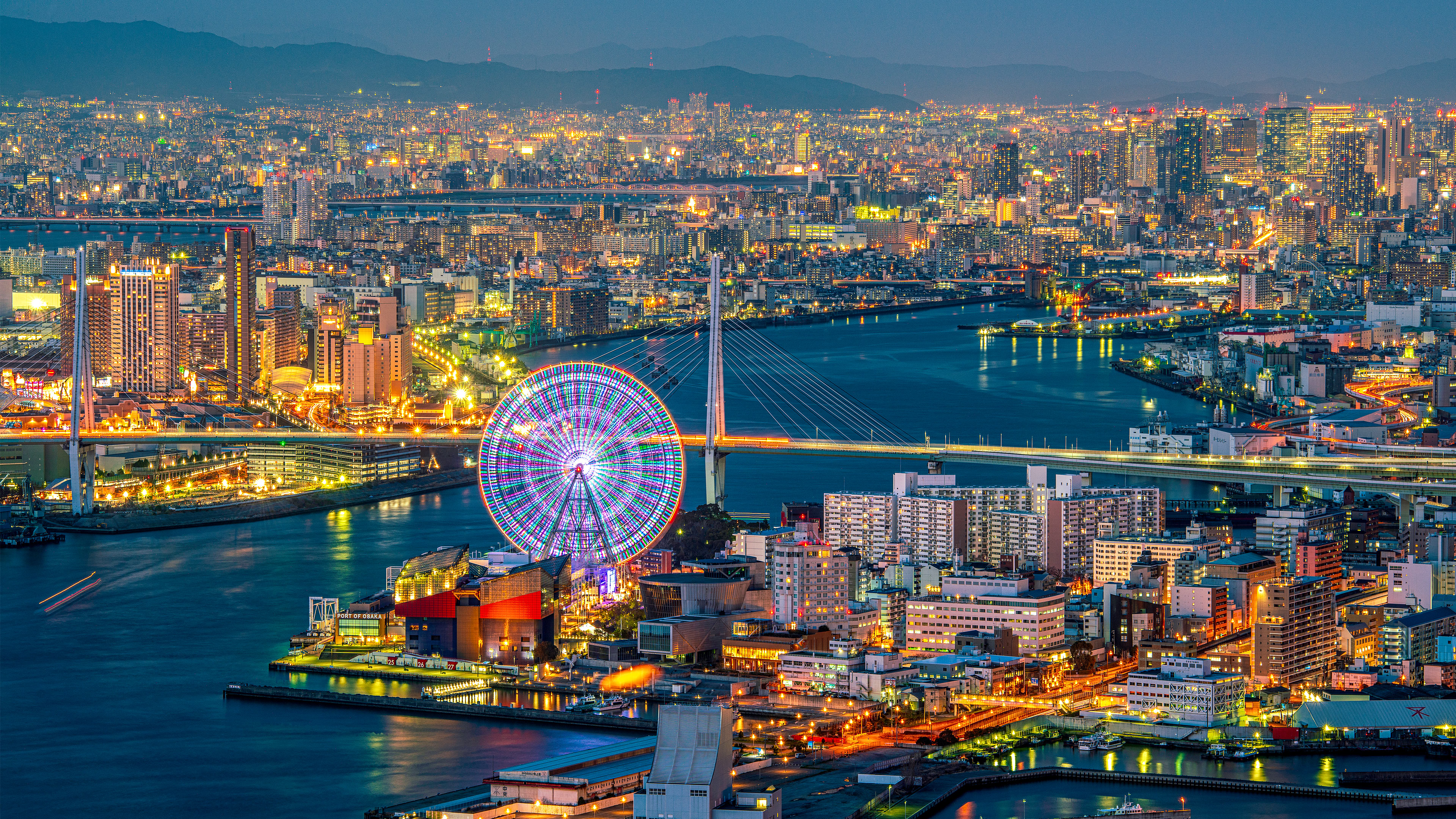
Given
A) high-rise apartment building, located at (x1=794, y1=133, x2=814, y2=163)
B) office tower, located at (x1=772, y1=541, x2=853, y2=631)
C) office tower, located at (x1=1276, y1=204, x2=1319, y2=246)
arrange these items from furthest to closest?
high-rise apartment building, located at (x1=794, y1=133, x2=814, y2=163) < office tower, located at (x1=1276, y1=204, x2=1319, y2=246) < office tower, located at (x1=772, y1=541, x2=853, y2=631)

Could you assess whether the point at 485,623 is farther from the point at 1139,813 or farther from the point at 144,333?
the point at 144,333

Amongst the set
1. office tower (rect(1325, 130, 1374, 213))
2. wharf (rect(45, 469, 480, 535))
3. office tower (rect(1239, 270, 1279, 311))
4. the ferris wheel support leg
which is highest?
office tower (rect(1325, 130, 1374, 213))

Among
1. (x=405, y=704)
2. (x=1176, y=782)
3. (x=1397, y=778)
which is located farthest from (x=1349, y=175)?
(x=1176, y=782)

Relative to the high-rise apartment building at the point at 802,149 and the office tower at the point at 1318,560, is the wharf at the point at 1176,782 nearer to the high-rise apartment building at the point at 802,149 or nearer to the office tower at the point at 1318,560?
the office tower at the point at 1318,560

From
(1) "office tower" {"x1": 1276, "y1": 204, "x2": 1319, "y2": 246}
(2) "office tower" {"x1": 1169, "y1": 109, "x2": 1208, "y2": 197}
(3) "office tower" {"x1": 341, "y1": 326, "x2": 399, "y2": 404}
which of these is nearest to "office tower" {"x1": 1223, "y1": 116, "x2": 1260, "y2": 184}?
(2) "office tower" {"x1": 1169, "y1": 109, "x2": 1208, "y2": 197}

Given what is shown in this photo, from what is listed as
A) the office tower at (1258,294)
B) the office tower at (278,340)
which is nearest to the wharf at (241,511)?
the office tower at (278,340)

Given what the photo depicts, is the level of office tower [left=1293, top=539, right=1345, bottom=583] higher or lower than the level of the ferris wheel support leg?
lower

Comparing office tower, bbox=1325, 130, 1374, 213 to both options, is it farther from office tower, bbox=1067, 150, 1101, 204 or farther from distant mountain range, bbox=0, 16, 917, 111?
distant mountain range, bbox=0, 16, 917, 111
